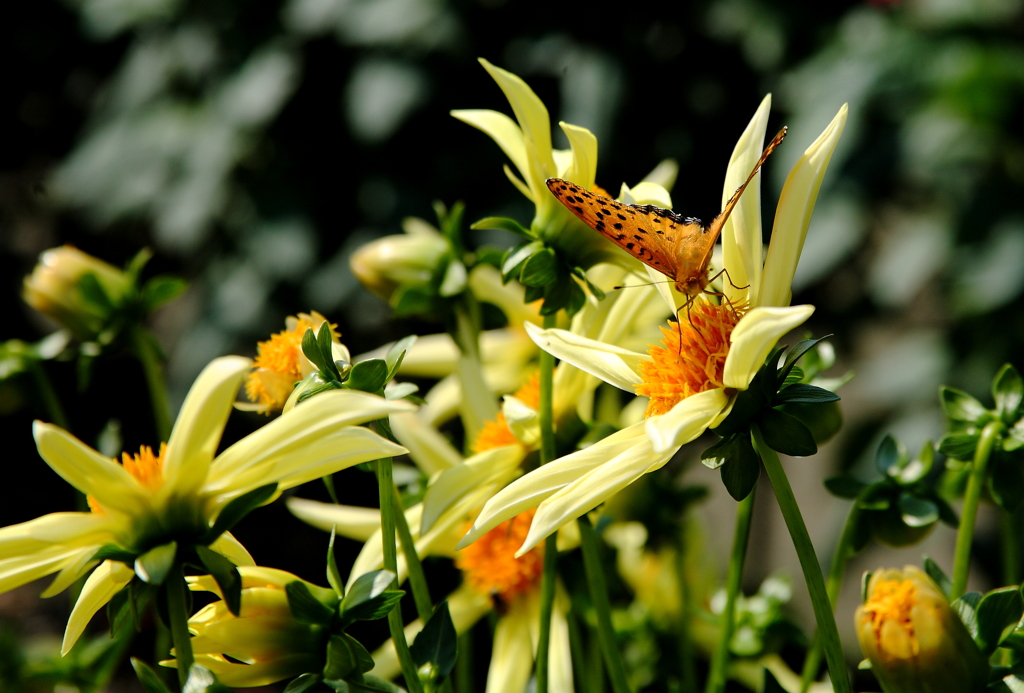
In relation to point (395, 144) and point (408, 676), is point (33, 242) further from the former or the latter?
point (408, 676)

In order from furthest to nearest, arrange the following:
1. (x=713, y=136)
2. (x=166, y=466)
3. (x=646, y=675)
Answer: (x=713, y=136)
(x=646, y=675)
(x=166, y=466)

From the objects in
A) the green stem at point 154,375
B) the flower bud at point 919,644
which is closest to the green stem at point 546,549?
the flower bud at point 919,644

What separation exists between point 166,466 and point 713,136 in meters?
1.21

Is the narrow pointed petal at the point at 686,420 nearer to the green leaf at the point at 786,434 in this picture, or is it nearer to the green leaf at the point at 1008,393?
the green leaf at the point at 786,434

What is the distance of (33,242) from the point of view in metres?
1.93

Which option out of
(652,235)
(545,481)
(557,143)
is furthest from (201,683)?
(557,143)

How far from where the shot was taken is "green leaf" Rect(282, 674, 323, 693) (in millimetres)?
283

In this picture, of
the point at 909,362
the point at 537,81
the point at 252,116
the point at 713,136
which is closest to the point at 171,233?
the point at 252,116

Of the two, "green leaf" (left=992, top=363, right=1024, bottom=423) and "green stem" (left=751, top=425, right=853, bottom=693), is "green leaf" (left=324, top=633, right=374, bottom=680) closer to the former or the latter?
"green stem" (left=751, top=425, right=853, bottom=693)

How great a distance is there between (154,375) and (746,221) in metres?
0.34

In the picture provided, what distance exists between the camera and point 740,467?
0.95 ft

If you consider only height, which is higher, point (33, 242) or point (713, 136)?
point (713, 136)

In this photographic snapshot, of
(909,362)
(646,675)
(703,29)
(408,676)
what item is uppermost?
(703,29)

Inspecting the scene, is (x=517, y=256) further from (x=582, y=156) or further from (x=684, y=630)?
(x=684, y=630)
